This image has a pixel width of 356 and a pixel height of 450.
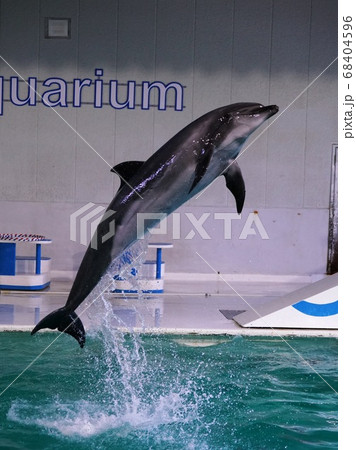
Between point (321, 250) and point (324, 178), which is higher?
point (324, 178)

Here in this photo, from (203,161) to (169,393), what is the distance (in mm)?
2242

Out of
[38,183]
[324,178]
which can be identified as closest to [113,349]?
[38,183]

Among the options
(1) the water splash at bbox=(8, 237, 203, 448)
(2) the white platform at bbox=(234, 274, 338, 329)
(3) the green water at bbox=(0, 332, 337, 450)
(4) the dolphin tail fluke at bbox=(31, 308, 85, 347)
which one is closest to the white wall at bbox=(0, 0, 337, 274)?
(2) the white platform at bbox=(234, 274, 338, 329)

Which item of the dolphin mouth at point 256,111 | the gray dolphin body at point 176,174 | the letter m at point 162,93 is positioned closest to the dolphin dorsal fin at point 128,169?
the gray dolphin body at point 176,174

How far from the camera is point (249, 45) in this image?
10.8 metres

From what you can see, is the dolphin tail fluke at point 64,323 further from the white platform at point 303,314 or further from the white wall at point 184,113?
the white wall at point 184,113

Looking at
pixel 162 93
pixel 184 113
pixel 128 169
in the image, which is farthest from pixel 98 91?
pixel 128 169

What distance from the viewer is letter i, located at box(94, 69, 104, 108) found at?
10.6 metres

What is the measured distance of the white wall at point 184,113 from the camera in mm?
10594

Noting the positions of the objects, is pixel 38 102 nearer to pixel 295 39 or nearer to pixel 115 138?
pixel 115 138

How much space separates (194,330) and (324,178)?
5221mm

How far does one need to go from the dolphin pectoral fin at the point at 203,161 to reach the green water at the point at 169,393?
160cm

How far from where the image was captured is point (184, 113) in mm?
10719

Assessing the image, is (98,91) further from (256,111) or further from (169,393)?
(256,111)
